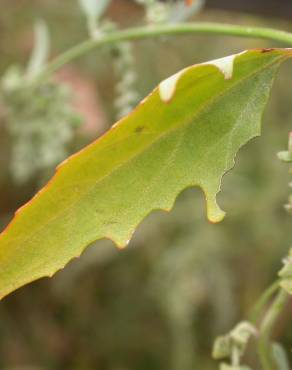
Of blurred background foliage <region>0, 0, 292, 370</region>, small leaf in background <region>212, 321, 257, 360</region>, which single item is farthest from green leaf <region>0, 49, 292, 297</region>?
blurred background foliage <region>0, 0, 292, 370</region>

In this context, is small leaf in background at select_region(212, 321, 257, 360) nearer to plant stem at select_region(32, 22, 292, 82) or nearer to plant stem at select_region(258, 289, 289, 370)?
plant stem at select_region(258, 289, 289, 370)

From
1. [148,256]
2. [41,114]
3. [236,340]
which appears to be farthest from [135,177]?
A: [148,256]

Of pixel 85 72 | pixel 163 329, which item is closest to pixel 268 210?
pixel 163 329

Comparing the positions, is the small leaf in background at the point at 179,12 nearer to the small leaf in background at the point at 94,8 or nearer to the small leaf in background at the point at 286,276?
the small leaf in background at the point at 94,8

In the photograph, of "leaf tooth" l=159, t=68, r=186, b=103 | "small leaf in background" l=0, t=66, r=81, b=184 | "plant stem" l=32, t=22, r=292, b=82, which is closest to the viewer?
"leaf tooth" l=159, t=68, r=186, b=103

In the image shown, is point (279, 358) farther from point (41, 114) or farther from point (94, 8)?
point (41, 114)

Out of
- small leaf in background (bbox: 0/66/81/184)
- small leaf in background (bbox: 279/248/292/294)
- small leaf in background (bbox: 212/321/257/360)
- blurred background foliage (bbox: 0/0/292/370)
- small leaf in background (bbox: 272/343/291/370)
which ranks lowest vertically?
blurred background foliage (bbox: 0/0/292/370)

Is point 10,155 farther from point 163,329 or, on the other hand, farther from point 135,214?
point 135,214
